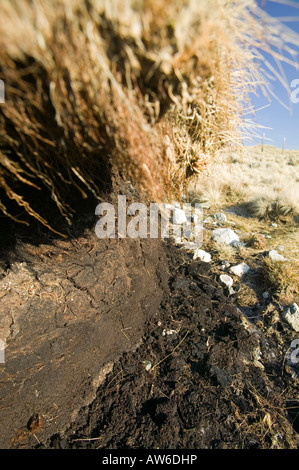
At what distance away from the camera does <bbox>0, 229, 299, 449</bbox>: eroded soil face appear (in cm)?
204

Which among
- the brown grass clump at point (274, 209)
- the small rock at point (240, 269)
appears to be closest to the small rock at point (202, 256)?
the small rock at point (240, 269)

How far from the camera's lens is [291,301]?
330 centimetres

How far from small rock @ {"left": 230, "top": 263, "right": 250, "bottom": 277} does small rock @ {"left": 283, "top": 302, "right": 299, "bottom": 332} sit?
0.83m

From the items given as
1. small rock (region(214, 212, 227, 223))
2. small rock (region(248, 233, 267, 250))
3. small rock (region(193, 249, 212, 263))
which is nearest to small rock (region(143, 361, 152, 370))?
small rock (region(193, 249, 212, 263))

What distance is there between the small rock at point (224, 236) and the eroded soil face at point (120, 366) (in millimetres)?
1878

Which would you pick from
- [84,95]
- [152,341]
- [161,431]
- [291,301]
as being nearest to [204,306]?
[152,341]

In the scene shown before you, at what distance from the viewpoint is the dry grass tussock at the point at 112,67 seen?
0.85 meters

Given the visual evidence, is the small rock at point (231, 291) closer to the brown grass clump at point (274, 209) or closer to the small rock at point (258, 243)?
the small rock at point (258, 243)

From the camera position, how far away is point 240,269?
3885 mm

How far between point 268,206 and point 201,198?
5.53 ft

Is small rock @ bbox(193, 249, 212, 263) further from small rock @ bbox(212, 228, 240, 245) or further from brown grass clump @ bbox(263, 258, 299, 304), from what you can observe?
brown grass clump @ bbox(263, 258, 299, 304)

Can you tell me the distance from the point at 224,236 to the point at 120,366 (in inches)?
117

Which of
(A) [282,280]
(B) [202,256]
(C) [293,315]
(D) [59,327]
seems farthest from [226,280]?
(D) [59,327]
